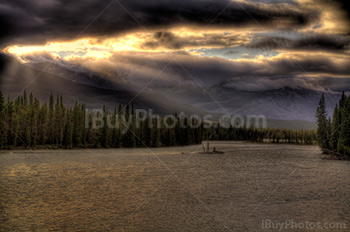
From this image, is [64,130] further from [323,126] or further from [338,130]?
[338,130]

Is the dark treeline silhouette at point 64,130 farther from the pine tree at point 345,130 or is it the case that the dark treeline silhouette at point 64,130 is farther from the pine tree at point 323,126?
the pine tree at point 345,130

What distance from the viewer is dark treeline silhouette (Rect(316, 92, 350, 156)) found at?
132m

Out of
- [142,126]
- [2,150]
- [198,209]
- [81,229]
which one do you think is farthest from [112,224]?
[142,126]

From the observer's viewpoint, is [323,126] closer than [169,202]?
No

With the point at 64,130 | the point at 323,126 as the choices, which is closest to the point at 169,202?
the point at 323,126

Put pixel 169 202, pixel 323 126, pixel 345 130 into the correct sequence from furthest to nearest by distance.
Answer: pixel 323 126 → pixel 345 130 → pixel 169 202

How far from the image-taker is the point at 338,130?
140 m

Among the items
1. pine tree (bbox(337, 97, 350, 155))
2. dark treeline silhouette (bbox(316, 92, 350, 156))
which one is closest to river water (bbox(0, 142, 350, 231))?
pine tree (bbox(337, 97, 350, 155))

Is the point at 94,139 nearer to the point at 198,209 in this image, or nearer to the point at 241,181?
the point at 241,181

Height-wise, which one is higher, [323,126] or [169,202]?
[323,126]

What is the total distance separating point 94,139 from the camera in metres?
184

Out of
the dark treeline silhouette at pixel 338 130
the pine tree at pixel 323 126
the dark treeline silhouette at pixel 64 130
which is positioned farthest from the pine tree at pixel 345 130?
the dark treeline silhouette at pixel 64 130

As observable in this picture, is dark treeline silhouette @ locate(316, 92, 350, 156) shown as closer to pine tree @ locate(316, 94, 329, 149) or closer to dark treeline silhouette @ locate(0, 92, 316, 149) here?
pine tree @ locate(316, 94, 329, 149)

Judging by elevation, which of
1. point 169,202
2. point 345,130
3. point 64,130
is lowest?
point 169,202
